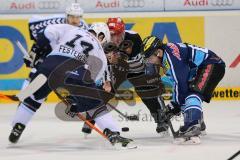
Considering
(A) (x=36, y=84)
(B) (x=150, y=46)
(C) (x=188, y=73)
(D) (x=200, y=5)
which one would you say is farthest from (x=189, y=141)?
(D) (x=200, y=5)

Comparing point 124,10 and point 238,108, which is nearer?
point 238,108

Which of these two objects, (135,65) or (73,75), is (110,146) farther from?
(135,65)

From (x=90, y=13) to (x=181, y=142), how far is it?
165 inches

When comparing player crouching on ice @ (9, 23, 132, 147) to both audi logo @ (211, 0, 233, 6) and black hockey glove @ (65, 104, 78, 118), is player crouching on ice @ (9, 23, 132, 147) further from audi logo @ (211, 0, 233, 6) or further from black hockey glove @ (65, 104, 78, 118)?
audi logo @ (211, 0, 233, 6)

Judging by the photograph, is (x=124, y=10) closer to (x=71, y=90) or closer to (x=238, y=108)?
(x=238, y=108)

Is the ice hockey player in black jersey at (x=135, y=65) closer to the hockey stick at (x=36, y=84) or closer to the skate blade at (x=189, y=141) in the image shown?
the skate blade at (x=189, y=141)

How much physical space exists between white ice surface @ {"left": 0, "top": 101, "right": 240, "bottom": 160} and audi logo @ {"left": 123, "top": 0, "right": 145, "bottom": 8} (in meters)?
2.26

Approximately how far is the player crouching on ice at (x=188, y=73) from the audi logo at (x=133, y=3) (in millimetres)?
3473

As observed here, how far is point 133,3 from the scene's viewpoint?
9742 millimetres

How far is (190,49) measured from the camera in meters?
6.21

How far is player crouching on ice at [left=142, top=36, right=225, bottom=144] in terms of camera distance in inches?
233

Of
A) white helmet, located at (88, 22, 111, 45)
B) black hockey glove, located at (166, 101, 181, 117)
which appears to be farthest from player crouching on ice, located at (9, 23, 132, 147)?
black hockey glove, located at (166, 101, 181, 117)

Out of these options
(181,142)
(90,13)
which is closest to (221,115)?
(181,142)

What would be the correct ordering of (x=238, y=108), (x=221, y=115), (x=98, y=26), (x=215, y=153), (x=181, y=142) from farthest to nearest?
(x=238, y=108)
(x=221, y=115)
(x=98, y=26)
(x=181, y=142)
(x=215, y=153)
